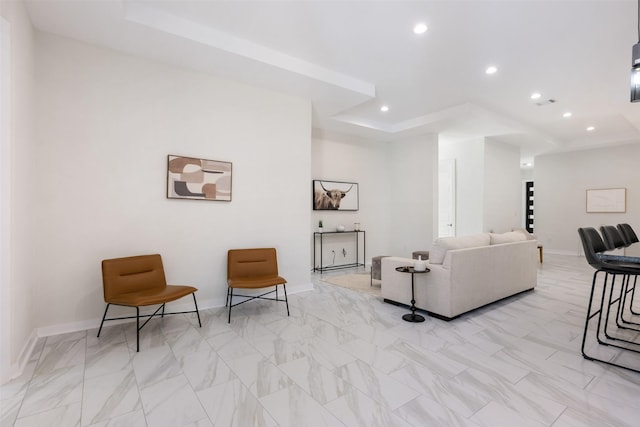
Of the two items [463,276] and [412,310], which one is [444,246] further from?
[412,310]

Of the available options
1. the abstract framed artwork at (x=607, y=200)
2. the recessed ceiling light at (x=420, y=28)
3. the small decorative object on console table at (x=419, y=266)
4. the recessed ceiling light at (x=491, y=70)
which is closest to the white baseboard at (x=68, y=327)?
the small decorative object on console table at (x=419, y=266)

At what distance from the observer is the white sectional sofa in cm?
318

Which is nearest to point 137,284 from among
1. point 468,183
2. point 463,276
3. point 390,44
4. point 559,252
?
point 463,276

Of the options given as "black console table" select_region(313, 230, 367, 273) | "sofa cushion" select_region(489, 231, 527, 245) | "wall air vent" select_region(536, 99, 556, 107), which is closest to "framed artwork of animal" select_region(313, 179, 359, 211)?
"black console table" select_region(313, 230, 367, 273)

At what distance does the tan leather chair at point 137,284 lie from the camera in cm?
265

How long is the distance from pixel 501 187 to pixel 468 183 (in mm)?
982

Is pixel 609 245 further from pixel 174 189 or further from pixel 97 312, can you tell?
pixel 97 312

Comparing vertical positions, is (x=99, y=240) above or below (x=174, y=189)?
below

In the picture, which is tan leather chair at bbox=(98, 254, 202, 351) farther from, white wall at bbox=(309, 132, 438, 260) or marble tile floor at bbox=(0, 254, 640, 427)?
white wall at bbox=(309, 132, 438, 260)

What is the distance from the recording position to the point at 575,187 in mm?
8180

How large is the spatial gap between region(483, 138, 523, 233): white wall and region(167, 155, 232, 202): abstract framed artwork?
19.1ft

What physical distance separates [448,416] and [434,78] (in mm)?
3932

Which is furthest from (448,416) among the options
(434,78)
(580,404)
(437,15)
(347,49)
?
(434,78)

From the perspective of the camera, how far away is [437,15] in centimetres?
280
